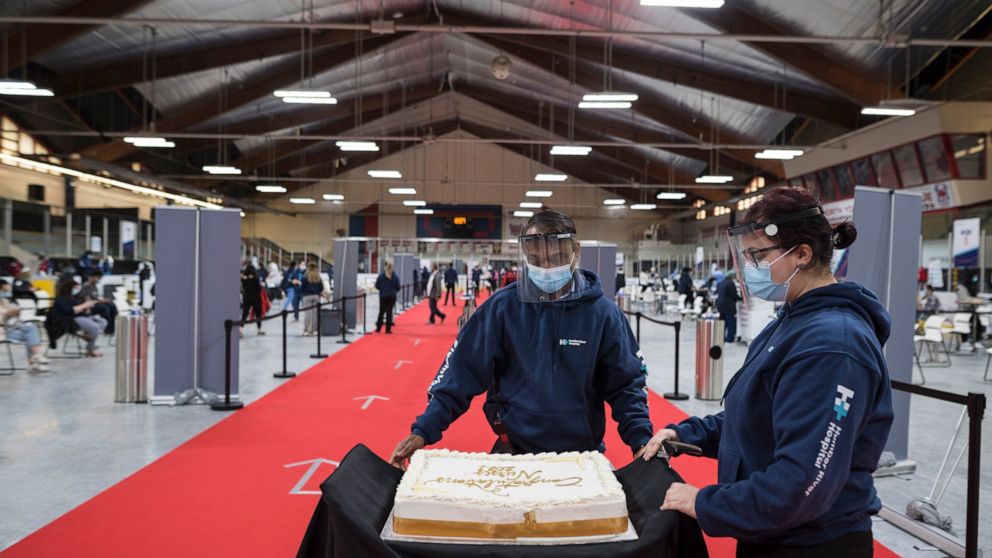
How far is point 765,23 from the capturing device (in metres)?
→ 14.5

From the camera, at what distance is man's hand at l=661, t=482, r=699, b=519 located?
1.49 metres

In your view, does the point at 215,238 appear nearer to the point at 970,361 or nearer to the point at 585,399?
the point at 585,399

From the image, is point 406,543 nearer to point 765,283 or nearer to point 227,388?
point 765,283

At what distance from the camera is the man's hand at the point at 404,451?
1.95m

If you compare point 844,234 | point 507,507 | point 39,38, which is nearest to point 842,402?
point 844,234

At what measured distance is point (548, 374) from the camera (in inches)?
86.0

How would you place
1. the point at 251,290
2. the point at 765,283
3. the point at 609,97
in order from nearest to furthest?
the point at 765,283
the point at 609,97
the point at 251,290

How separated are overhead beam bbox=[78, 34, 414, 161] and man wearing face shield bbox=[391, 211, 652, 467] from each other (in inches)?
768

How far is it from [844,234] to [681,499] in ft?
2.36

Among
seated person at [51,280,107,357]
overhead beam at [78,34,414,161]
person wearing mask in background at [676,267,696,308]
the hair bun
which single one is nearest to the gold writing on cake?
the hair bun

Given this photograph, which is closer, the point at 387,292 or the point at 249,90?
the point at 387,292

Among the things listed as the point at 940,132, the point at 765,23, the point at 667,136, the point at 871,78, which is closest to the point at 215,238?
the point at 765,23

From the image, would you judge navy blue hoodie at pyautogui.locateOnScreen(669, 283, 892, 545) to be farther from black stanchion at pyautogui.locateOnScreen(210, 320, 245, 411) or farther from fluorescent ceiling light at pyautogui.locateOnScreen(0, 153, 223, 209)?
fluorescent ceiling light at pyautogui.locateOnScreen(0, 153, 223, 209)

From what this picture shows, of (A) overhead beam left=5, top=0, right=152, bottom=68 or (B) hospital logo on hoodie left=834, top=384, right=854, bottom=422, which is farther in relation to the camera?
(A) overhead beam left=5, top=0, right=152, bottom=68
